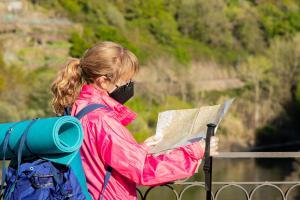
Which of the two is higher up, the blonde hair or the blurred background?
the blurred background

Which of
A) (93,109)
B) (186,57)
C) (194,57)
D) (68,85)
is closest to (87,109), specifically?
(93,109)

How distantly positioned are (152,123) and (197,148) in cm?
2090

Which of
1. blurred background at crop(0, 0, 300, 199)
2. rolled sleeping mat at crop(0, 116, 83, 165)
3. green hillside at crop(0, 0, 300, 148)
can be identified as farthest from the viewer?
green hillside at crop(0, 0, 300, 148)

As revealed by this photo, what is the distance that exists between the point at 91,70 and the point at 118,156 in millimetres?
240

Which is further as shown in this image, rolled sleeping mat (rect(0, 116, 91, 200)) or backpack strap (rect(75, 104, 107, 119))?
backpack strap (rect(75, 104, 107, 119))

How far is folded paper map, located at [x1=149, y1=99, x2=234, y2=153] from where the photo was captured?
1551mm

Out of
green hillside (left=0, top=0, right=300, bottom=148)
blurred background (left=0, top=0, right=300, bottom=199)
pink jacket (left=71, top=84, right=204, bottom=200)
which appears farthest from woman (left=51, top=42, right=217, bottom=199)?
green hillside (left=0, top=0, right=300, bottom=148)

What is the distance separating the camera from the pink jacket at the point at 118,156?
1504mm

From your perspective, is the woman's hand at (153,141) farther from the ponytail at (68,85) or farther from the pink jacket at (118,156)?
the ponytail at (68,85)

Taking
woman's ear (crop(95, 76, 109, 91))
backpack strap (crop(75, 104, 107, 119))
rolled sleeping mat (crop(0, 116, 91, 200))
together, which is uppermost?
woman's ear (crop(95, 76, 109, 91))

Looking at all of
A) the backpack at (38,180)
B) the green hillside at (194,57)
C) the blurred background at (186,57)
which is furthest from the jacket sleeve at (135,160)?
the green hillside at (194,57)

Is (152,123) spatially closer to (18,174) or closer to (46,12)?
(46,12)

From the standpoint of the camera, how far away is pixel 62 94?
1.64 m

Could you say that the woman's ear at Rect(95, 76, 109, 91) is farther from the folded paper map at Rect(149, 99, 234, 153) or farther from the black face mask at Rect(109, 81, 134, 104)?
the folded paper map at Rect(149, 99, 234, 153)
